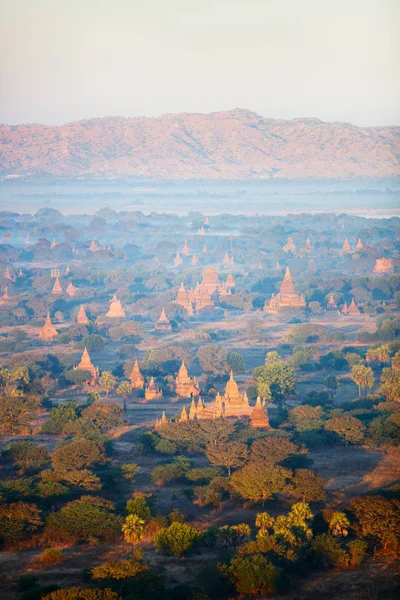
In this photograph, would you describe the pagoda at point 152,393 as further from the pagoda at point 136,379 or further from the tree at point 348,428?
the tree at point 348,428

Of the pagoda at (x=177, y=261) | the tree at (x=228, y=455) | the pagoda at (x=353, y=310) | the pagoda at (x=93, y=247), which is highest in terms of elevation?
the tree at (x=228, y=455)

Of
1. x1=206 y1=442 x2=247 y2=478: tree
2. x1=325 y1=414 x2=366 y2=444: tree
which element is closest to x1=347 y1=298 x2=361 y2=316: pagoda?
x1=325 y1=414 x2=366 y2=444: tree

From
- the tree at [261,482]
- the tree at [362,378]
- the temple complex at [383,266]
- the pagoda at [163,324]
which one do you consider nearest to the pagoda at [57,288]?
the pagoda at [163,324]

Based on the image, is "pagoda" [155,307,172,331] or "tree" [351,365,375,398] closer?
"tree" [351,365,375,398]

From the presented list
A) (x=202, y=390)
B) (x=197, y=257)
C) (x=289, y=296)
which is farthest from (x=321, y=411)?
(x=197, y=257)

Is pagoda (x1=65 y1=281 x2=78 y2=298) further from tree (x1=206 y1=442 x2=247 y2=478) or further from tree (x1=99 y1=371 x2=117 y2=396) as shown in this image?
tree (x1=206 y1=442 x2=247 y2=478)
